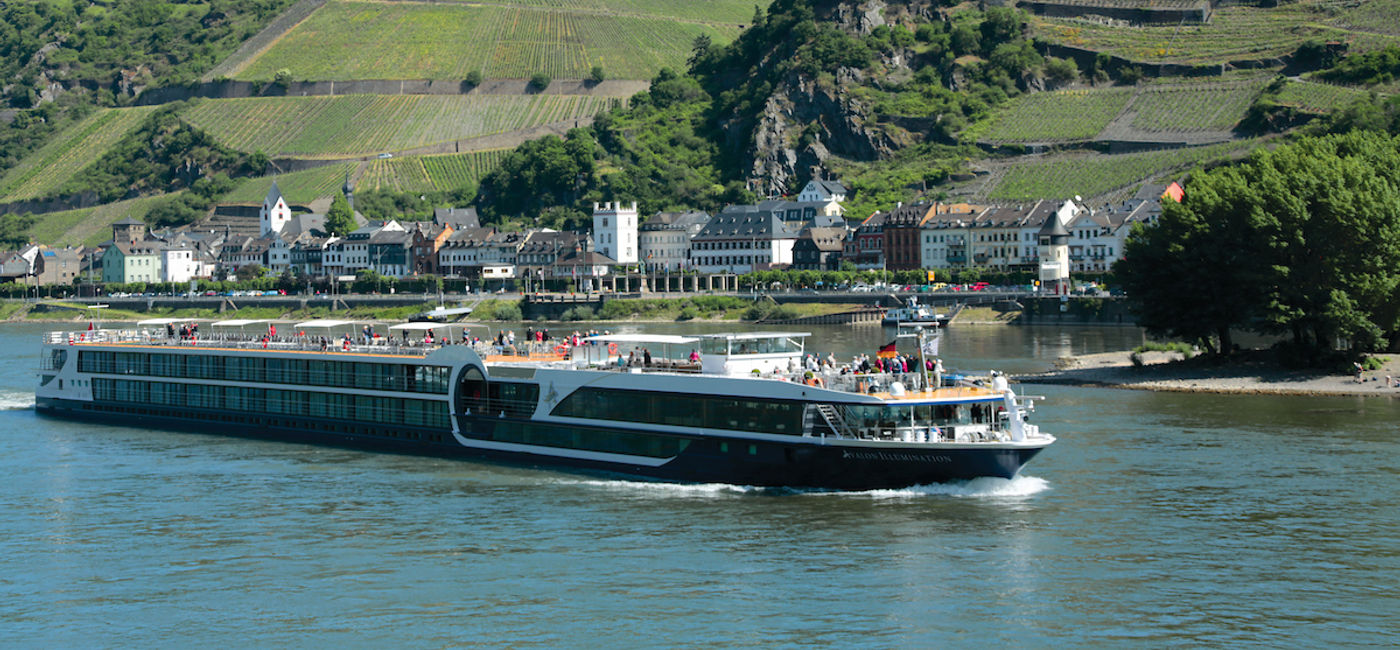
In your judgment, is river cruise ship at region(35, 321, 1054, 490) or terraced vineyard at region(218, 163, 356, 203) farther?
terraced vineyard at region(218, 163, 356, 203)

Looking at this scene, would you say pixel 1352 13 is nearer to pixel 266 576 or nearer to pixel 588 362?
pixel 588 362

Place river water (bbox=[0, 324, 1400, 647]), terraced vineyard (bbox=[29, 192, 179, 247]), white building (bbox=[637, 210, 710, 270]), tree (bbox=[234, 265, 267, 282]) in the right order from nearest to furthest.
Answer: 1. river water (bbox=[0, 324, 1400, 647])
2. white building (bbox=[637, 210, 710, 270])
3. tree (bbox=[234, 265, 267, 282])
4. terraced vineyard (bbox=[29, 192, 179, 247])

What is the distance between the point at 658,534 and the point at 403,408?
14790mm

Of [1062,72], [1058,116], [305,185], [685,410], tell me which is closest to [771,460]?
[685,410]

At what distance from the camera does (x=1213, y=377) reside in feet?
201

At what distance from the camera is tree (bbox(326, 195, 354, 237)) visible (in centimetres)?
16975

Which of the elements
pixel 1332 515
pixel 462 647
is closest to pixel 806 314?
pixel 1332 515

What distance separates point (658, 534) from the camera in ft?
108

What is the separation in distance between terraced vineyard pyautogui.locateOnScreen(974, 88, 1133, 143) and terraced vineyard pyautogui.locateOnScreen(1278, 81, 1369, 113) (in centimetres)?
1743

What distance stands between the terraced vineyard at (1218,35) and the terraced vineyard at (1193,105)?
21.4ft

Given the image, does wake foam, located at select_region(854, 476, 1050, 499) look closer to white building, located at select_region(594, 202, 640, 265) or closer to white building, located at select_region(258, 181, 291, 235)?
white building, located at select_region(594, 202, 640, 265)

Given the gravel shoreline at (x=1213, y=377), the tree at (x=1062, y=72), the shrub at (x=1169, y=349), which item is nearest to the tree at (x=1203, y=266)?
the shrub at (x=1169, y=349)

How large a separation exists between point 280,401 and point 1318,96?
117 m

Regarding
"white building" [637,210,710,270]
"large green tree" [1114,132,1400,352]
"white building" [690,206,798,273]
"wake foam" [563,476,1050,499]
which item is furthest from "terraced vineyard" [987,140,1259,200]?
"wake foam" [563,476,1050,499]
